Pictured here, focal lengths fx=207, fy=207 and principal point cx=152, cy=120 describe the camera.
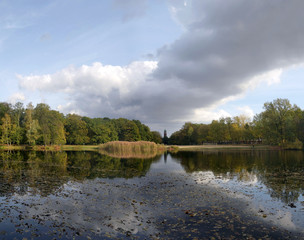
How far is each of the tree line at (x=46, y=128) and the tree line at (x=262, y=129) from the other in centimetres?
4759

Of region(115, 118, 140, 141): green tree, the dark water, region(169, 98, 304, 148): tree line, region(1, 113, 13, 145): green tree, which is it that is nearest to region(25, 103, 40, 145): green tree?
region(1, 113, 13, 145): green tree

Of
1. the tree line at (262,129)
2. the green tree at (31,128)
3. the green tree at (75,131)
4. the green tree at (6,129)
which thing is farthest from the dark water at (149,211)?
the green tree at (75,131)

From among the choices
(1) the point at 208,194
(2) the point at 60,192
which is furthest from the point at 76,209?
(1) the point at 208,194

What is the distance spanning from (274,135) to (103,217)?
359 ft

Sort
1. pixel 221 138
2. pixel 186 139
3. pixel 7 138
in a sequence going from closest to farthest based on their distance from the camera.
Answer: pixel 7 138, pixel 221 138, pixel 186 139

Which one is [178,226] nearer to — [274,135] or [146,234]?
[146,234]

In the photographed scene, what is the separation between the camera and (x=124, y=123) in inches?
5792

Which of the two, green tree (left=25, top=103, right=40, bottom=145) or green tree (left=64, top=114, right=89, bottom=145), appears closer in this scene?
green tree (left=25, top=103, right=40, bottom=145)

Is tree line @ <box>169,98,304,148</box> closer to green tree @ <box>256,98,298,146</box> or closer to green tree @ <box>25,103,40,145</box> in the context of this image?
green tree @ <box>256,98,298,146</box>

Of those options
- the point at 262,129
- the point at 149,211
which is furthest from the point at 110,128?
the point at 149,211

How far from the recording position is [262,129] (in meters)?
112

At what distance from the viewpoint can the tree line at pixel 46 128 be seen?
8912 centimetres

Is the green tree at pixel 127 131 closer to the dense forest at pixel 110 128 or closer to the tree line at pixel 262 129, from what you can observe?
the dense forest at pixel 110 128

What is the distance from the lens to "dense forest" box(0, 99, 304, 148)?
9138 centimetres
